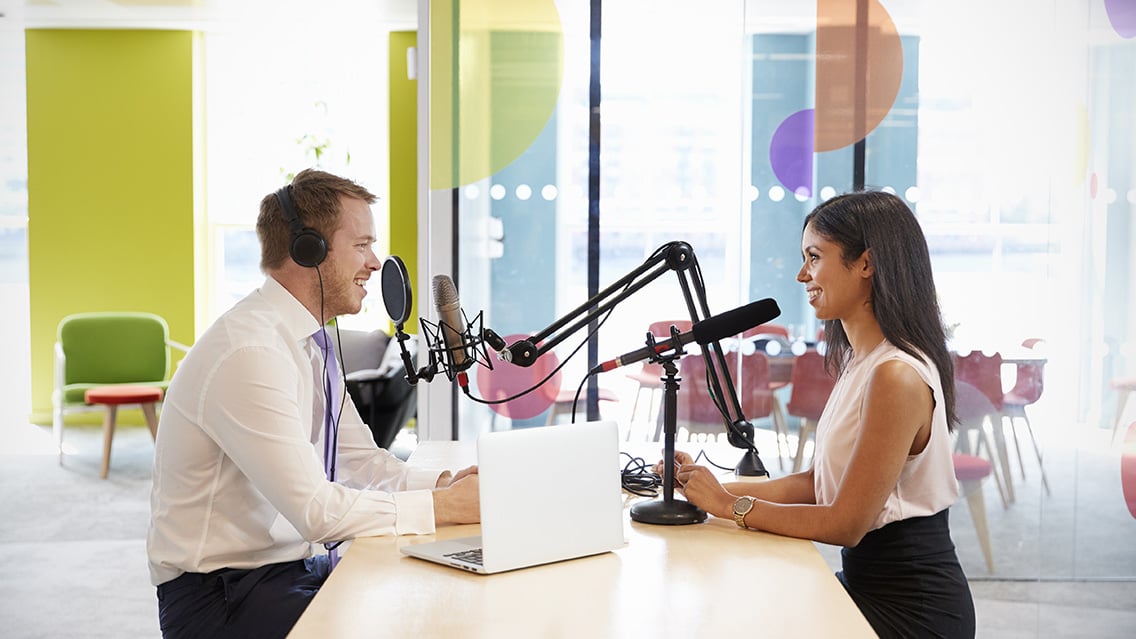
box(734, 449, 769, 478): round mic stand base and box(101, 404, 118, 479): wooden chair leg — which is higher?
box(734, 449, 769, 478): round mic stand base

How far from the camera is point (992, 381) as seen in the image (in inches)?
155

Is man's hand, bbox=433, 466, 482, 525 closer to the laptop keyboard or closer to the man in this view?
the man

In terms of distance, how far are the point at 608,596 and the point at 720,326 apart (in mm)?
568

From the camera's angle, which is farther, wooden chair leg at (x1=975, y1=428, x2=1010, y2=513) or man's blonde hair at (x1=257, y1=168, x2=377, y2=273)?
wooden chair leg at (x1=975, y1=428, x2=1010, y2=513)

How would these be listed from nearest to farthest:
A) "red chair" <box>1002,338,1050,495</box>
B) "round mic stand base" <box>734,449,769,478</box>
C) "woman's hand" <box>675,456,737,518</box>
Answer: "woman's hand" <box>675,456,737,518</box>
"round mic stand base" <box>734,449,769,478</box>
"red chair" <box>1002,338,1050,495</box>

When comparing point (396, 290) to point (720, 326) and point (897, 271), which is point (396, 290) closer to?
point (720, 326)

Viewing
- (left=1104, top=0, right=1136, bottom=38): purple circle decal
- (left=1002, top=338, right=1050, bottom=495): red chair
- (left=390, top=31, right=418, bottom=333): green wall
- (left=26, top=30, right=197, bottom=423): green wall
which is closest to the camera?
(left=1104, top=0, right=1136, bottom=38): purple circle decal

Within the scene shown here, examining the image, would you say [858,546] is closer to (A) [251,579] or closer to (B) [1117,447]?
(A) [251,579]

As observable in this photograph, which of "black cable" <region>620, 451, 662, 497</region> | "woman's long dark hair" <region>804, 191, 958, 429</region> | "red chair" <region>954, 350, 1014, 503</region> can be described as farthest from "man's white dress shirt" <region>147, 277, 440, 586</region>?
"red chair" <region>954, 350, 1014, 503</region>

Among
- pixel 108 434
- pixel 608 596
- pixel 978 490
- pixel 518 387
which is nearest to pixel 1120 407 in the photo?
pixel 978 490

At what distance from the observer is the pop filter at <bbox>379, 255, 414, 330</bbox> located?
1.86 meters

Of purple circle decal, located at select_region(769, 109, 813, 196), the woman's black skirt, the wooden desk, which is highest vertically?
purple circle decal, located at select_region(769, 109, 813, 196)

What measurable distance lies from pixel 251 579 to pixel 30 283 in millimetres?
6769

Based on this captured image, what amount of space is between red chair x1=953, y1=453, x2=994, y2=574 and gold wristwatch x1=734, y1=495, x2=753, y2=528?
2.33m
